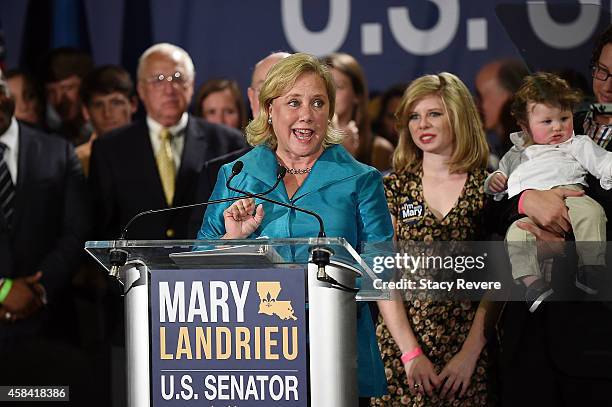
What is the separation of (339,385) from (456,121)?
2.11 meters

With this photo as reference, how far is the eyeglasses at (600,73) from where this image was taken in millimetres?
4363

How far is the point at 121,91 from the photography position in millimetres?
4902

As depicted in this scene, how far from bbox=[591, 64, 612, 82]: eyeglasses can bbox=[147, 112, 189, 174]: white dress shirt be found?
75.1 inches

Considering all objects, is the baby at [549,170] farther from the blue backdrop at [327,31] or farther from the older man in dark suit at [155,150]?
the older man in dark suit at [155,150]

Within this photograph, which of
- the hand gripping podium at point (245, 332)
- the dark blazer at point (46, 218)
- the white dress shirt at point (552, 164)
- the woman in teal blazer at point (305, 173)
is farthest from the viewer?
the dark blazer at point (46, 218)

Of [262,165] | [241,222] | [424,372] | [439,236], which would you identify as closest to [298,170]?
[262,165]

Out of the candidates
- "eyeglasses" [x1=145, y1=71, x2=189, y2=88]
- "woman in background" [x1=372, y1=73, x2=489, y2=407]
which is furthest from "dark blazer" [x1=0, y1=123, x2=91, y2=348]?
"woman in background" [x1=372, y1=73, x2=489, y2=407]

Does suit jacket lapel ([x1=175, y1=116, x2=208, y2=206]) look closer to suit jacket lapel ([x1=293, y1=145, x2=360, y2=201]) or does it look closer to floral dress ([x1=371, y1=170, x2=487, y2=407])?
floral dress ([x1=371, y1=170, x2=487, y2=407])

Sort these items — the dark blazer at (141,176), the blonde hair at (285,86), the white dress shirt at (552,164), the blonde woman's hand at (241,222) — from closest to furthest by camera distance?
the blonde woman's hand at (241,222)
the blonde hair at (285,86)
the white dress shirt at (552,164)
the dark blazer at (141,176)

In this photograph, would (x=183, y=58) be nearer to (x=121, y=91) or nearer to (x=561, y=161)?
(x=121, y=91)

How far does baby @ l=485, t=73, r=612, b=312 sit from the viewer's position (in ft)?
14.1

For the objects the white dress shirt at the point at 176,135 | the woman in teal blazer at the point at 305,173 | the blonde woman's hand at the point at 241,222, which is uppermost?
the white dress shirt at the point at 176,135

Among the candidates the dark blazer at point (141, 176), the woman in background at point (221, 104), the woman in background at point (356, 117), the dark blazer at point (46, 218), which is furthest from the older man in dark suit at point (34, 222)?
the woman in background at point (356, 117)

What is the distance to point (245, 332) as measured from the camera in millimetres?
2506
